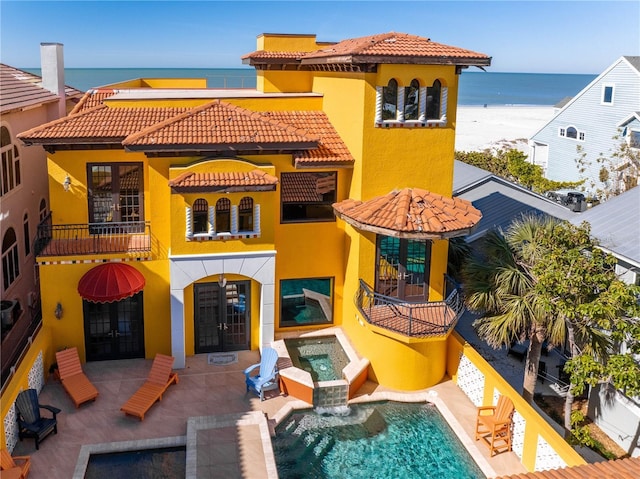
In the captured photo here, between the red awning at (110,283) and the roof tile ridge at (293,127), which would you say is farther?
the roof tile ridge at (293,127)

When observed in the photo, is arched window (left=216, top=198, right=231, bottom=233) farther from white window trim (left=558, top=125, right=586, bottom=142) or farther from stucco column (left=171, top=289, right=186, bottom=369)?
white window trim (left=558, top=125, right=586, bottom=142)

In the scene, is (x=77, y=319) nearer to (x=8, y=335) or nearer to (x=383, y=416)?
(x=8, y=335)

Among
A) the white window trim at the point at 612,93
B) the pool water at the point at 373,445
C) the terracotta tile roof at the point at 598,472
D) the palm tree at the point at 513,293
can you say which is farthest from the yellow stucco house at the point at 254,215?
the white window trim at the point at 612,93

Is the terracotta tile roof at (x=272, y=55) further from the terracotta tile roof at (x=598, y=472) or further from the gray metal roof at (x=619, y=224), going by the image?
the terracotta tile roof at (x=598, y=472)

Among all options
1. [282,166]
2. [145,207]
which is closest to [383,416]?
[282,166]

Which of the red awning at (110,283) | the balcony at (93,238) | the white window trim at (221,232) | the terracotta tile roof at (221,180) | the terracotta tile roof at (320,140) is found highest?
the terracotta tile roof at (320,140)

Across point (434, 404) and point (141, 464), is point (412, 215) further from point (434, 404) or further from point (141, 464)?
point (141, 464)

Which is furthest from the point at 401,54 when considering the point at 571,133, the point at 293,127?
the point at 571,133
